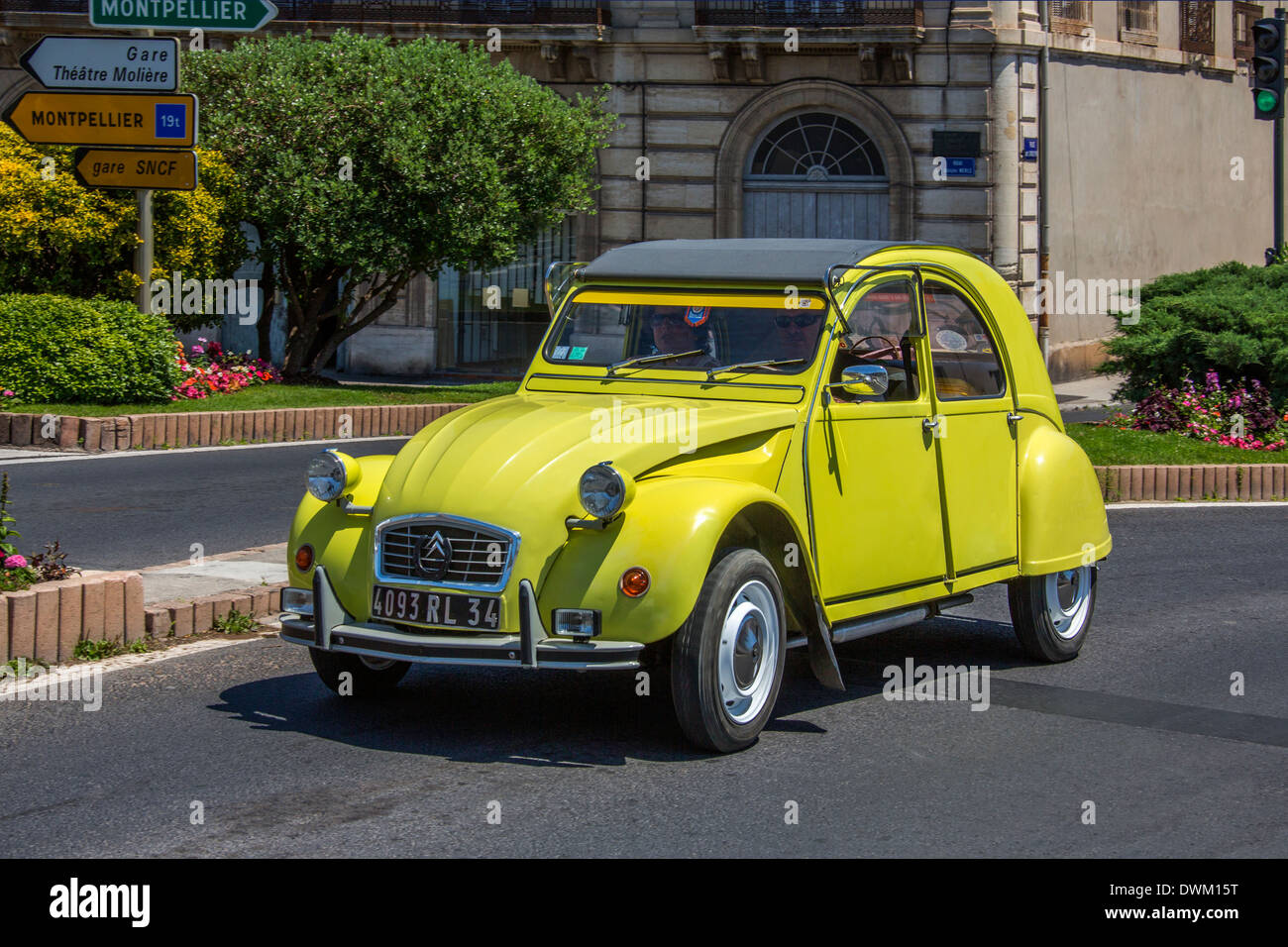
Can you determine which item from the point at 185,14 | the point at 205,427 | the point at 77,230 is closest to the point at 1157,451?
the point at 205,427

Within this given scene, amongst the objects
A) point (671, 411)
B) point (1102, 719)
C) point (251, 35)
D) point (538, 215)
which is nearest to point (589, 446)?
point (671, 411)

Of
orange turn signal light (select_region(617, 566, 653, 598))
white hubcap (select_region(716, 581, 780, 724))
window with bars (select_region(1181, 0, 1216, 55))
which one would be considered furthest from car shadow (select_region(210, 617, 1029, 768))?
window with bars (select_region(1181, 0, 1216, 55))

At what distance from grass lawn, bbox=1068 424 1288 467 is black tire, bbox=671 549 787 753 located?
8.32 meters


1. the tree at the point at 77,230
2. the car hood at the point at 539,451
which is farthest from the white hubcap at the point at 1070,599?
the tree at the point at 77,230

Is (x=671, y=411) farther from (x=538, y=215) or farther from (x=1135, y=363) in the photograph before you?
(x=538, y=215)

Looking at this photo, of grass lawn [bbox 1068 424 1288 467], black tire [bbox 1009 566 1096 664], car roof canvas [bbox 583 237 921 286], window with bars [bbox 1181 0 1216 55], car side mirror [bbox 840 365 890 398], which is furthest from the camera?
window with bars [bbox 1181 0 1216 55]

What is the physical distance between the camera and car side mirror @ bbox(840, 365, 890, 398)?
720 centimetres

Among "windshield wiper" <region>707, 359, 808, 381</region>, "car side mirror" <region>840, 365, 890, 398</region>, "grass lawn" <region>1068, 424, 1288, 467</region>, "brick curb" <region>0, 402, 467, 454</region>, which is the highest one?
"windshield wiper" <region>707, 359, 808, 381</region>

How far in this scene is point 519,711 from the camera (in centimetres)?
706

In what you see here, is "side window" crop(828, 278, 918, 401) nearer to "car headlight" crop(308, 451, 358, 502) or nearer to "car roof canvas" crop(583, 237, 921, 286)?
"car roof canvas" crop(583, 237, 921, 286)

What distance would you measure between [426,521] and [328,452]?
77cm

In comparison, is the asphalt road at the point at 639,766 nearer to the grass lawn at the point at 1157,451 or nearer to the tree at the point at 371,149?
the grass lawn at the point at 1157,451

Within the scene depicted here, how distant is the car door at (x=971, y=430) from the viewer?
25.6ft

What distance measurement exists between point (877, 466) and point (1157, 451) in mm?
8296
